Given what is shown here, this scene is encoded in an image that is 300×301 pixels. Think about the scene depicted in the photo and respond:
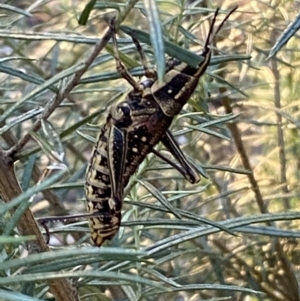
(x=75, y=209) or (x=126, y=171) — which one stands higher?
(x=126, y=171)

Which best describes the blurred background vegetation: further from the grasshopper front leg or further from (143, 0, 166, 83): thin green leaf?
(143, 0, 166, 83): thin green leaf

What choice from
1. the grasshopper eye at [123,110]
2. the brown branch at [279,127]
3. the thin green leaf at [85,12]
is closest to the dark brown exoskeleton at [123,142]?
the grasshopper eye at [123,110]

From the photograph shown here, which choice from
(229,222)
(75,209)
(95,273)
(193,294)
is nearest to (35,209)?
(75,209)

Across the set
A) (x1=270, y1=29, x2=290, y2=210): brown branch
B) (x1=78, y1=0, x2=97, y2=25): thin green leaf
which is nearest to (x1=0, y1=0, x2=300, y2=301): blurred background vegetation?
(x1=270, y1=29, x2=290, y2=210): brown branch

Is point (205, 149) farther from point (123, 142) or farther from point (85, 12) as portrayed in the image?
point (85, 12)

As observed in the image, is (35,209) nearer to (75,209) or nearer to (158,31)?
(75,209)

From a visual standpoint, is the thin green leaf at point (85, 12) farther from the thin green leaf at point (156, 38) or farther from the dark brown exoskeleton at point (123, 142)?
the dark brown exoskeleton at point (123, 142)
